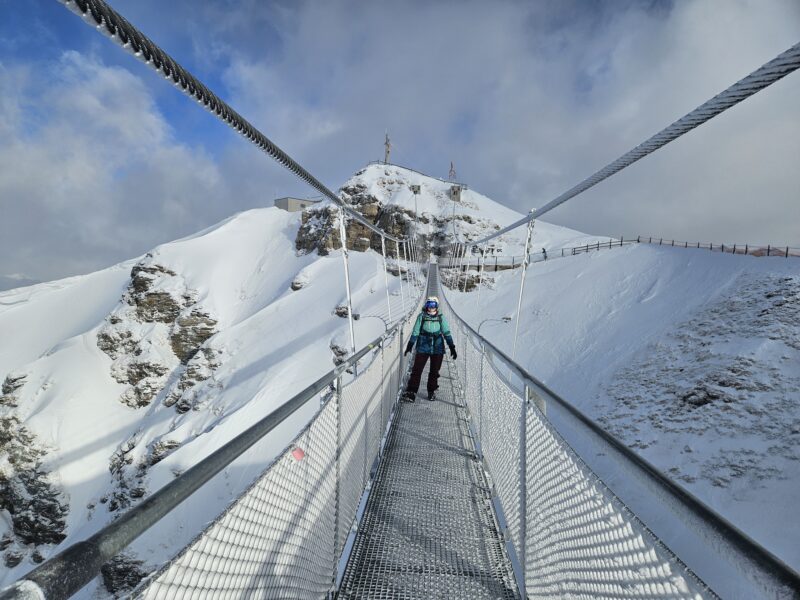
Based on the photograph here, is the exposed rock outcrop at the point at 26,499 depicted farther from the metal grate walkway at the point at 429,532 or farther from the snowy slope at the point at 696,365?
the metal grate walkway at the point at 429,532

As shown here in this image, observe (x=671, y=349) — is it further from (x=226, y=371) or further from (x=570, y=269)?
(x=226, y=371)

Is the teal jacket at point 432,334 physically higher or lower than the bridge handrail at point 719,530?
lower

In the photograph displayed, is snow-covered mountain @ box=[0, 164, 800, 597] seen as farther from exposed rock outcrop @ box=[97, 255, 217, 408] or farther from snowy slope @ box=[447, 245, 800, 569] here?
exposed rock outcrop @ box=[97, 255, 217, 408]

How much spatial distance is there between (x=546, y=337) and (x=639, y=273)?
919 centimetres

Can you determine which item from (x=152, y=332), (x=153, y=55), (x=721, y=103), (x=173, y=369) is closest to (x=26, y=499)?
(x=173, y=369)

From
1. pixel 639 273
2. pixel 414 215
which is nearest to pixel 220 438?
pixel 639 273

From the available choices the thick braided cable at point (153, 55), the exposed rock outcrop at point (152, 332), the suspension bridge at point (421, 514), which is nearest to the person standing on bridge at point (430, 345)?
the suspension bridge at point (421, 514)

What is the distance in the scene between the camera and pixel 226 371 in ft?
143

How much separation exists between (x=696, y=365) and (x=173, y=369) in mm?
56474

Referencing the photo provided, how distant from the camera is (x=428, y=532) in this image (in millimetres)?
3113

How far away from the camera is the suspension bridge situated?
0.90 metres

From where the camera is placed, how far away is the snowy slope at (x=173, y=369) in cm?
3312

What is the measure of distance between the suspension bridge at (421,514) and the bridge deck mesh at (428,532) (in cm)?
1

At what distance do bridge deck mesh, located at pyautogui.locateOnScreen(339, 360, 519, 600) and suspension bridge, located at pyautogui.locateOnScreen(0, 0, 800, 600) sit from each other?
0.01 m
